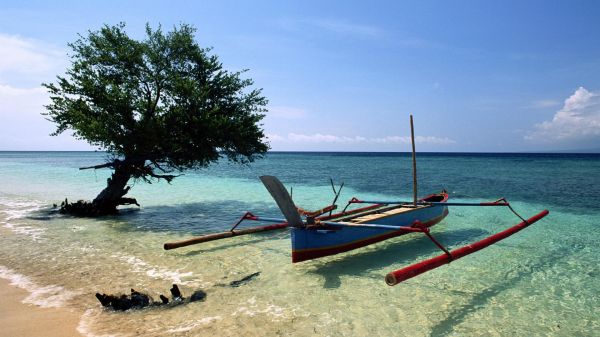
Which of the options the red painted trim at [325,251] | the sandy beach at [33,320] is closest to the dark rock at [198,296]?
the sandy beach at [33,320]

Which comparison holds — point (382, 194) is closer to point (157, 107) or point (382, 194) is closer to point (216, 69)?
point (216, 69)

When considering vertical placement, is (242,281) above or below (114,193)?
below

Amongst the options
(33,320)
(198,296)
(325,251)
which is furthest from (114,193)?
(325,251)

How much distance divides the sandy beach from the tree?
11.7 meters

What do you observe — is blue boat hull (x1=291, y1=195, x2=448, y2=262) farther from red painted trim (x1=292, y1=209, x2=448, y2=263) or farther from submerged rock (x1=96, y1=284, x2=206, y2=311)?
submerged rock (x1=96, y1=284, x2=206, y2=311)

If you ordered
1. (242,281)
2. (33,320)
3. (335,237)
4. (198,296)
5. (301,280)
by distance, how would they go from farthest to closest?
(335,237) → (301,280) → (242,281) → (198,296) → (33,320)

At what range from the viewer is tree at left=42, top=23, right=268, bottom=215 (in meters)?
18.9

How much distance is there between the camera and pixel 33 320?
22.7 feet

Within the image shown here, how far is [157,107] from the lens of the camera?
20297 millimetres

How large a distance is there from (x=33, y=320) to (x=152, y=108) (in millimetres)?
15540

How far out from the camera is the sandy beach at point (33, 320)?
254 inches

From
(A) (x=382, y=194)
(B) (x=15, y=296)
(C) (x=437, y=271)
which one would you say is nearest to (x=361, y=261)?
(C) (x=437, y=271)

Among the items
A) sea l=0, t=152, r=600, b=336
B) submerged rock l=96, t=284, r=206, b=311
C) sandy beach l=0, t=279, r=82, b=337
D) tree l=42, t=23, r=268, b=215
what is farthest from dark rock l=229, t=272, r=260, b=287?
tree l=42, t=23, r=268, b=215

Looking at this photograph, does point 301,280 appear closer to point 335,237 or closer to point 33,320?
point 335,237
